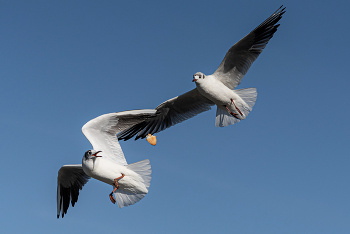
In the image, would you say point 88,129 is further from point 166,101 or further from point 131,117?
point 166,101

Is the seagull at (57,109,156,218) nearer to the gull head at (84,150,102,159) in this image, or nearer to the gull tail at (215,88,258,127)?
the gull head at (84,150,102,159)

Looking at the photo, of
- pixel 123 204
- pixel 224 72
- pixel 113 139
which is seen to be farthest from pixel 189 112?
pixel 123 204

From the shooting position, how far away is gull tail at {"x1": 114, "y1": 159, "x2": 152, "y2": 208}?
734 cm

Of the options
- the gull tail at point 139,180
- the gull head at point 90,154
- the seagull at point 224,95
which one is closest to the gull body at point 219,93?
the seagull at point 224,95

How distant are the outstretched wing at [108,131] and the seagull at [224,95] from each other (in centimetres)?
137

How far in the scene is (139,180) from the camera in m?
7.34

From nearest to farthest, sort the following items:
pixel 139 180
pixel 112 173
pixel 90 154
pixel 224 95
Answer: pixel 90 154
pixel 112 173
pixel 139 180
pixel 224 95

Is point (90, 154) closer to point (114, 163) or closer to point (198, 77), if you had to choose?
point (114, 163)

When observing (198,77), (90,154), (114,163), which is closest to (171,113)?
(198,77)

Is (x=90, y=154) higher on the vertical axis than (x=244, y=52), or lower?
lower

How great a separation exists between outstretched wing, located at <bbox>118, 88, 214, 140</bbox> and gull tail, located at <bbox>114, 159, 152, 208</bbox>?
1950mm

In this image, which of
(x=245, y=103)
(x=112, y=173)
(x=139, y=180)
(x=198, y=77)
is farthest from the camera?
(x=245, y=103)

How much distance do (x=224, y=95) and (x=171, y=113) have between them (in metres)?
1.52

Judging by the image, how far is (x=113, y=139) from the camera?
305 inches
